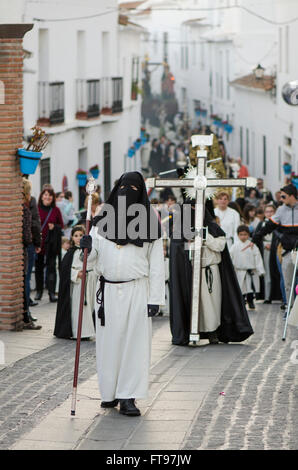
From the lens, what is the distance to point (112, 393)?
8.25m

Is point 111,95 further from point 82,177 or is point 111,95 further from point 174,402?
point 174,402

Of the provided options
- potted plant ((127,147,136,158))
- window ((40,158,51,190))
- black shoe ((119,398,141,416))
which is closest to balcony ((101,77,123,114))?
potted plant ((127,147,136,158))

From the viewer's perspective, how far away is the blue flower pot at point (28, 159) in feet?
38.5

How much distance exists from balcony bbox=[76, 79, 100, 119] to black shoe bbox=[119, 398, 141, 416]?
68.5 ft

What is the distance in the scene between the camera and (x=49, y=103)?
2572cm

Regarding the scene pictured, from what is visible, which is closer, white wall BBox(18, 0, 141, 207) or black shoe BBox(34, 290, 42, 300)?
black shoe BBox(34, 290, 42, 300)

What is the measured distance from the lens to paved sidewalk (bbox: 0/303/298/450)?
7211 millimetres

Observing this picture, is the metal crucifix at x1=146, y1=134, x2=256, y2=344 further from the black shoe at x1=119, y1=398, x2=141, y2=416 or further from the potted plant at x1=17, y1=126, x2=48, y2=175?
the black shoe at x1=119, y1=398, x2=141, y2=416

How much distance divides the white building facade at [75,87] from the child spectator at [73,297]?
10.8m

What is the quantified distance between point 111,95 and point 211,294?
776 inches

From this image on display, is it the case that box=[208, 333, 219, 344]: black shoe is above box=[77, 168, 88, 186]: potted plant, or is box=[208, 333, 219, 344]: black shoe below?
below

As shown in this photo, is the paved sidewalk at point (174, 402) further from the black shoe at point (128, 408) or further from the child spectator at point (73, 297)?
the child spectator at point (73, 297)

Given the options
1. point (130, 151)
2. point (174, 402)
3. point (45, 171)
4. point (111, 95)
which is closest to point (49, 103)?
point (45, 171)
